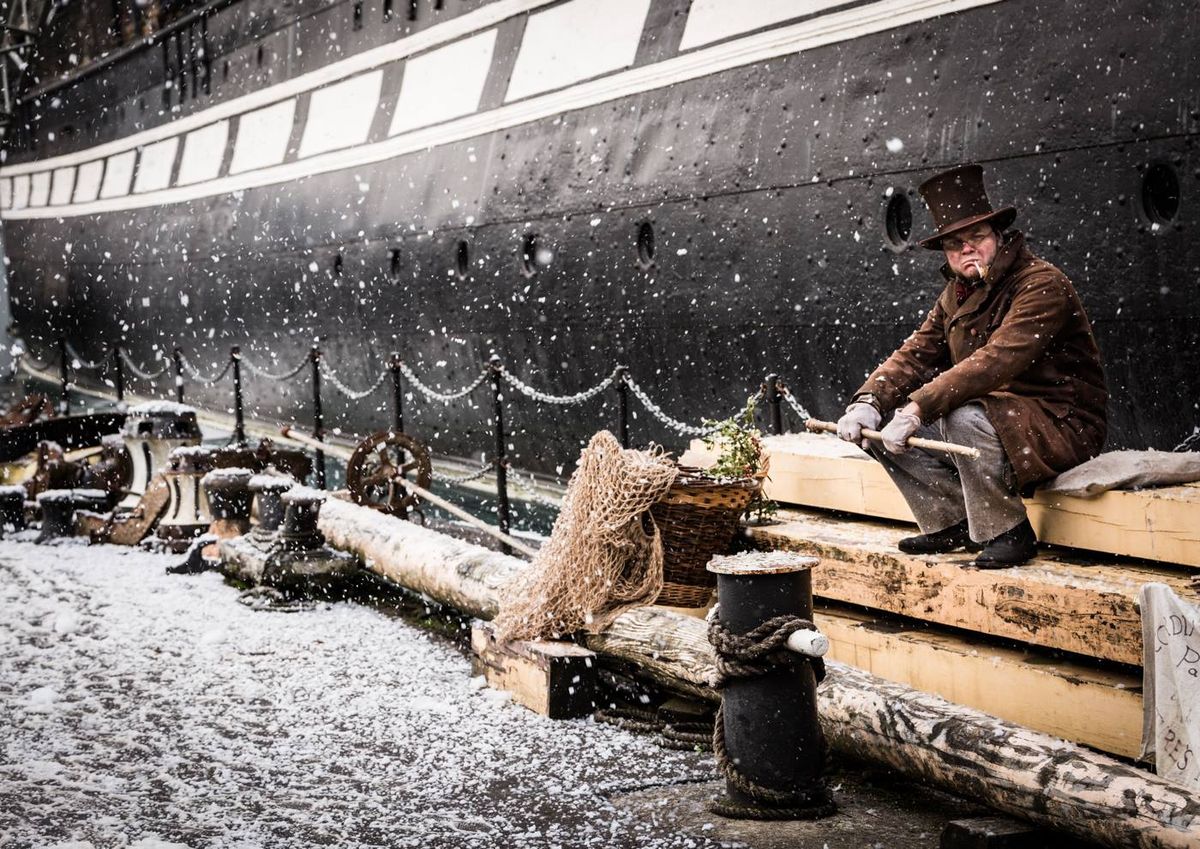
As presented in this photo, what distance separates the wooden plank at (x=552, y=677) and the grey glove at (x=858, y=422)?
1217 mm

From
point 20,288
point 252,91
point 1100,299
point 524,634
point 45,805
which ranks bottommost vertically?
point 45,805

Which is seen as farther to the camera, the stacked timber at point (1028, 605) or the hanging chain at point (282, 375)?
the hanging chain at point (282, 375)

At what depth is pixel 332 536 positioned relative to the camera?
7336mm

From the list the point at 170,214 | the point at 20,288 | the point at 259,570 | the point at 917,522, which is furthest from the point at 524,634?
the point at 20,288

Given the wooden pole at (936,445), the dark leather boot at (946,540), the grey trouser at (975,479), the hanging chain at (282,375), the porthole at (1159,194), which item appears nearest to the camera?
the wooden pole at (936,445)

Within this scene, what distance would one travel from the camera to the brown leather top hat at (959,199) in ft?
12.8

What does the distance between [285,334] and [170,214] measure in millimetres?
4052

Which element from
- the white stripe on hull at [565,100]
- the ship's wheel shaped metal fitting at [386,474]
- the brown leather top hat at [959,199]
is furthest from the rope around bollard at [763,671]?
the ship's wheel shaped metal fitting at [386,474]

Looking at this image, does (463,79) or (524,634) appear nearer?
(524,634)

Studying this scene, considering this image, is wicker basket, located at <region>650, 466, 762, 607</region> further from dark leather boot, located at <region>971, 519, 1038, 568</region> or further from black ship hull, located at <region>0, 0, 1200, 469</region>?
black ship hull, located at <region>0, 0, 1200, 469</region>

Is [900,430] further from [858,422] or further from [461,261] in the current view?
[461,261]

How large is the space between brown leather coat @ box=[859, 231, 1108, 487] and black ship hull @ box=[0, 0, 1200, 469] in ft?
3.83

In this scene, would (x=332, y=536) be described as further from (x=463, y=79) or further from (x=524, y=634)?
Answer: (x=463, y=79)

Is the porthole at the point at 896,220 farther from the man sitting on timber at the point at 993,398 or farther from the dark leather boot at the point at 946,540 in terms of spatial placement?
the dark leather boot at the point at 946,540
